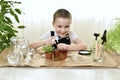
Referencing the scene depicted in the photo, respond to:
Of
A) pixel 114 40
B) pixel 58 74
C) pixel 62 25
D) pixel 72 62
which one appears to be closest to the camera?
pixel 58 74

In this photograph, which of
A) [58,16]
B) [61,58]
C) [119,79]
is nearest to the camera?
[119,79]

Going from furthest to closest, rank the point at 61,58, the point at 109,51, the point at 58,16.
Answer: the point at 58,16 < the point at 109,51 < the point at 61,58

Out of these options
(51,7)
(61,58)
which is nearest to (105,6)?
(51,7)

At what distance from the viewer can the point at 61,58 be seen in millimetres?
1386

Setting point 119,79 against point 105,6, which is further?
point 105,6

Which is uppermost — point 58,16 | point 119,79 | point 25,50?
point 58,16

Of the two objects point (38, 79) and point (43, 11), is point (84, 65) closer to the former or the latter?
point (38, 79)

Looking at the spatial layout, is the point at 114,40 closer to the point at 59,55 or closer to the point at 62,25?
the point at 59,55

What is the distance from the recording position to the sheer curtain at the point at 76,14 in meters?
2.90

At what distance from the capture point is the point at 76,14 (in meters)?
2.94

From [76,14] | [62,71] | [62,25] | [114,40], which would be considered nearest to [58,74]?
[62,71]

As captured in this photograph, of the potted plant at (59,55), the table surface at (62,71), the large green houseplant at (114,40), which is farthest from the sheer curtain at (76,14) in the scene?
the table surface at (62,71)

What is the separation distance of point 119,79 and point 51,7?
72.1 inches

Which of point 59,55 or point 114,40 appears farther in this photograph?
point 114,40
